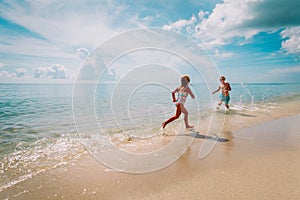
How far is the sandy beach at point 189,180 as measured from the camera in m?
2.88

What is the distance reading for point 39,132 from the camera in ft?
24.8

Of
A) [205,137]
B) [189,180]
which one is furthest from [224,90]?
[189,180]

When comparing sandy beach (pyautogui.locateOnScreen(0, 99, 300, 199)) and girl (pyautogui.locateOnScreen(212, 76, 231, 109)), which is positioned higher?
girl (pyautogui.locateOnScreen(212, 76, 231, 109))

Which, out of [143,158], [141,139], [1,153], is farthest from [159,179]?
[1,153]

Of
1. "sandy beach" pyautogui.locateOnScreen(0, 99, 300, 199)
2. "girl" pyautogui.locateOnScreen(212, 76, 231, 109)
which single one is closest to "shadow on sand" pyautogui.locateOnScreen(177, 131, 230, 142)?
"sandy beach" pyautogui.locateOnScreen(0, 99, 300, 199)

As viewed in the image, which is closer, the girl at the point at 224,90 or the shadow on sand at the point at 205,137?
the shadow on sand at the point at 205,137

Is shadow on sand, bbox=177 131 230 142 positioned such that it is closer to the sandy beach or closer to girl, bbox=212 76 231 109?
the sandy beach

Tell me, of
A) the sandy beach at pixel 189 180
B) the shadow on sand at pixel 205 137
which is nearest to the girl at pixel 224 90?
the shadow on sand at pixel 205 137

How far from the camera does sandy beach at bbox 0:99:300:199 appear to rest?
2883 mm

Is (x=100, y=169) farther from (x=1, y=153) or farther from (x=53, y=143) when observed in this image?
(x=1, y=153)

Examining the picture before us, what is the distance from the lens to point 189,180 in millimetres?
3268

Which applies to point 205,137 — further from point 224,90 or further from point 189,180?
point 224,90

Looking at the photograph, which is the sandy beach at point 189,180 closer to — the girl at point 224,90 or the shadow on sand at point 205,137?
the shadow on sand at point 205,137

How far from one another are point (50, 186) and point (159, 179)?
1.99 m
